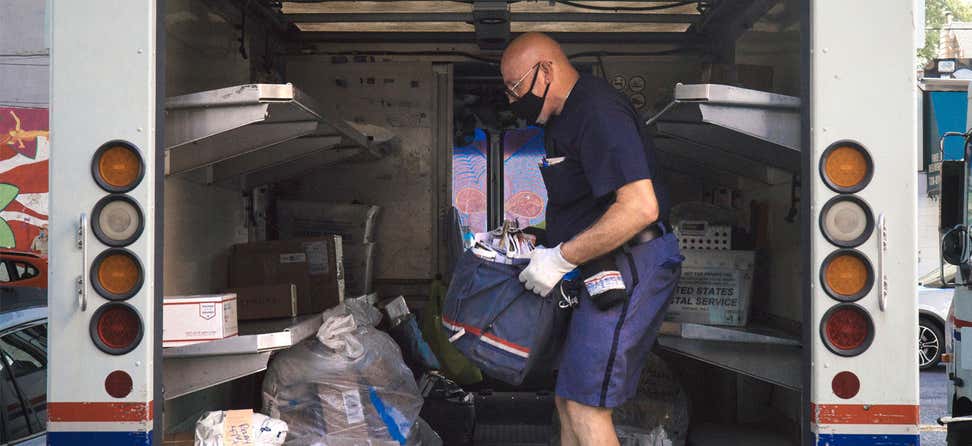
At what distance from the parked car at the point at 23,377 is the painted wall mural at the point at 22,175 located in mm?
10528

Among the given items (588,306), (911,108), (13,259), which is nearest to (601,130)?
(588,306)

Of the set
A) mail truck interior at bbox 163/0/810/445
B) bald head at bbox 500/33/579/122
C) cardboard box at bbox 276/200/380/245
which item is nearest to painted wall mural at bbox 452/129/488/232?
mail truck interior at bbox 163/0/810/445

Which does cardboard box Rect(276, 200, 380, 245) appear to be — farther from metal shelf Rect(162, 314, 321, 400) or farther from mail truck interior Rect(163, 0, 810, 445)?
metal shelf Rect(162, 314, 321, 400)

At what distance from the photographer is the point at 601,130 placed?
9.58 feet

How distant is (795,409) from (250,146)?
251 cm

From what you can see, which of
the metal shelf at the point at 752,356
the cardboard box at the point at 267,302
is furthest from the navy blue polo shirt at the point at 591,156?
the cardboard box at the point at 267,302

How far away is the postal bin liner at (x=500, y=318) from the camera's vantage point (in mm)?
3051

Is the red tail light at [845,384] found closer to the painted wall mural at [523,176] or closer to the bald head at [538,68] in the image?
the bald head at [538,68]

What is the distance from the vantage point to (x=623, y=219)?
9.27 ft

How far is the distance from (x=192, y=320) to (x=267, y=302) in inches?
36.7

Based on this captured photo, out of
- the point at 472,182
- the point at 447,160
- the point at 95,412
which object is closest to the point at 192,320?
the point at 95,412

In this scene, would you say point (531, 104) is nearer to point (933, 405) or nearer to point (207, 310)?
point (207, 310)

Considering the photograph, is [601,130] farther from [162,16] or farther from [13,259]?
[13,259]

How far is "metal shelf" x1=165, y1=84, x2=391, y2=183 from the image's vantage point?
2961mm
